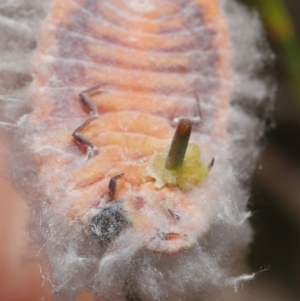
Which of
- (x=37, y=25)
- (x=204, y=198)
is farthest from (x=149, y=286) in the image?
(x=37, y=25)

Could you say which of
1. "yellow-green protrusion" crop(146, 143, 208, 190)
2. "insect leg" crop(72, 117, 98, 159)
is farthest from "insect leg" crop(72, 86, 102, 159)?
"yellow-green protrusion" crop(146, 143, 208, 190)

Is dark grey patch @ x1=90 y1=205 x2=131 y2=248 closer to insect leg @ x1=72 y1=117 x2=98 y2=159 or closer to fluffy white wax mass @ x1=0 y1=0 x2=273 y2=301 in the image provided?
fluffy white wax mass @ x1=0 y1=0 x2=273 y2=301

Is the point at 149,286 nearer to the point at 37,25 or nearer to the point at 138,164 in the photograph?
the point at 138,164

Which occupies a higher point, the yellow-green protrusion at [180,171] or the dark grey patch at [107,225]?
the yellow-green protrusion at [180,171]

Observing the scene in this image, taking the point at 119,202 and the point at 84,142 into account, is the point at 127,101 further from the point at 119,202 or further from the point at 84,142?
the point at 119,202

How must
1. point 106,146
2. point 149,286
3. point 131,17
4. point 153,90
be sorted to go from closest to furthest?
point 149,286
point 106,146
point 153,90
point 131,17

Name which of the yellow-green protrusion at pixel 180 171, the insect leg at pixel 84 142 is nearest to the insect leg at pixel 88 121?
the insect leg at pixel 84 142

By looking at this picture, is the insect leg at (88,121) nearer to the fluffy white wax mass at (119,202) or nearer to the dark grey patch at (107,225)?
the fluffy white wax mass at (119,202)
